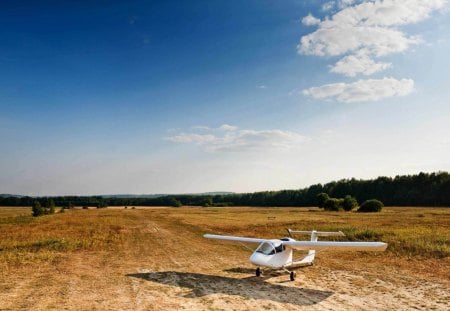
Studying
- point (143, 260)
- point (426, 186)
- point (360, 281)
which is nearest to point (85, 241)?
point (143, 260)

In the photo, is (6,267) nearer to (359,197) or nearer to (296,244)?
(296,244)

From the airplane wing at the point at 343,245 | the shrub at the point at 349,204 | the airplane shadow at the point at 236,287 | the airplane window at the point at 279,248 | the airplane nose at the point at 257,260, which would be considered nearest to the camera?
the airplane shadow at the point at 236,287

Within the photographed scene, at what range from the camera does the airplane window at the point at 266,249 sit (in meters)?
18.5

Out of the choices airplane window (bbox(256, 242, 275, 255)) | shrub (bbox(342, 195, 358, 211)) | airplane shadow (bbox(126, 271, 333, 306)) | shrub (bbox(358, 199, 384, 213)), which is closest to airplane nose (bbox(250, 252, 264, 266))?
airplane window (bbox(256, 242, 275, 255))

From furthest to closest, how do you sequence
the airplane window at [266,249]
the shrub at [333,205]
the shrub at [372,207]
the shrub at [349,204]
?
the shrub at [333,205], the shrub at [349,204], the shrub at [372,207], the airplane window at [266,249]

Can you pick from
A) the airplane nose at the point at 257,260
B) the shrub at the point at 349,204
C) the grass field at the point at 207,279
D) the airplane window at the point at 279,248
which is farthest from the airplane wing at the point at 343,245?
the shrub at the point at 349,204

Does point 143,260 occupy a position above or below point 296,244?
below

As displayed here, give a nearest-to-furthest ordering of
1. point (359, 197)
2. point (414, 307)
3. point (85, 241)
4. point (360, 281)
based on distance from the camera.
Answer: point (414, 307) < point (360, 281) < point (85, 241) < point (359, 197)

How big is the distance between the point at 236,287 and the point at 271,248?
9.12 feet

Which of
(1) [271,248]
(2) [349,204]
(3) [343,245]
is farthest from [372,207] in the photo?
(1) [271,248]

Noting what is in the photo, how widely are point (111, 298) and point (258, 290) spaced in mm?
6567

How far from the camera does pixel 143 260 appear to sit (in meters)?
24.6

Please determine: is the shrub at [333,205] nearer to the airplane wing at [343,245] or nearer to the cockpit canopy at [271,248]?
the airplane wing at [343,245]

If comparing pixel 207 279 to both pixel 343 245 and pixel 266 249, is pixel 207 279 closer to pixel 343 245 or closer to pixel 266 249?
pixel 266 249
